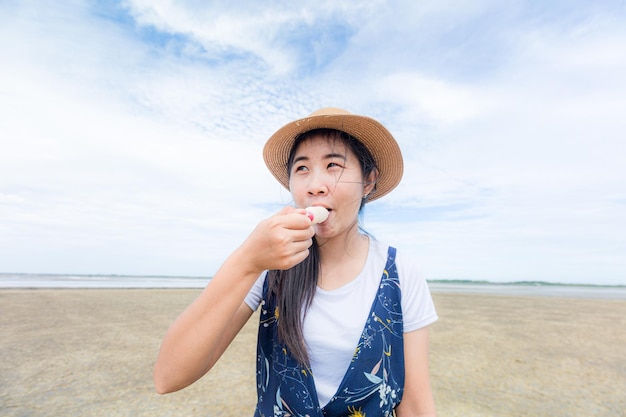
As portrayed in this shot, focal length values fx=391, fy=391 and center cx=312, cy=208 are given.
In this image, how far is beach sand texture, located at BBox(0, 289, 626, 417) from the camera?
4.82 meters

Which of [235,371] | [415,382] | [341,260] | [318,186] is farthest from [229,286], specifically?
[235,371]

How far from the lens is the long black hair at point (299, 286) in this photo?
5.52ft

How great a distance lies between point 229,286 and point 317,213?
18.0 inches

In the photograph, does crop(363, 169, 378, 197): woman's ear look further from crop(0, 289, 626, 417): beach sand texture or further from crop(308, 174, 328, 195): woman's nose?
crop(0, 289, 626, 417): beach sand texture

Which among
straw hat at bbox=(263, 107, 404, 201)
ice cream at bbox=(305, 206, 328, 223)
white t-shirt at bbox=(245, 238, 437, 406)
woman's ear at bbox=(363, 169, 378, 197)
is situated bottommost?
white t-shirt at bbox=(245, 238, 437, 406)

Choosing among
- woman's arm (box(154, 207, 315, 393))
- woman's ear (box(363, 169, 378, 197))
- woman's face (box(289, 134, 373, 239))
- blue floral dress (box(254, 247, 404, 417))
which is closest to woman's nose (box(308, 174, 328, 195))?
woman's face (box(289, 134, 373, 239))

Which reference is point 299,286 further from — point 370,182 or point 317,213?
point 370,182

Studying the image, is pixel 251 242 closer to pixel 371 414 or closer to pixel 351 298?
pixel 351 298

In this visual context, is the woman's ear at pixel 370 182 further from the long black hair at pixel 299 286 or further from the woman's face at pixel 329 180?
the woman's face at pixel 329 180

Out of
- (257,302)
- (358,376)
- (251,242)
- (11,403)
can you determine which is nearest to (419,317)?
(358,376)

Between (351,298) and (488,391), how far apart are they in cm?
490

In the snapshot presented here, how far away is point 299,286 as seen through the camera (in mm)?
1801

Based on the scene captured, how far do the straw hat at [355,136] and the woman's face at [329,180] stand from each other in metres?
0.08

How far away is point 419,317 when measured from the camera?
181cm
